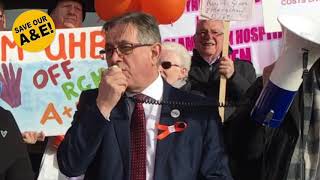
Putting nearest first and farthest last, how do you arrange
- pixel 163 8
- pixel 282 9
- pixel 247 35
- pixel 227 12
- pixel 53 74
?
pixel 227 12 < pixel 53 74 < pixel 163 8 < pixel 282 9 < pixel 247 35

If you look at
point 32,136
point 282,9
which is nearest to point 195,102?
point 32,136

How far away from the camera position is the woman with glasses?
4203mm

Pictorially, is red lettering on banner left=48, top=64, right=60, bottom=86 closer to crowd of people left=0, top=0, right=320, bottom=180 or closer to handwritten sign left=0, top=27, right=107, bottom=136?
handwritten sign left=0, top=27, right=107, bottom=136

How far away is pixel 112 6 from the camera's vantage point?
16.2 feet

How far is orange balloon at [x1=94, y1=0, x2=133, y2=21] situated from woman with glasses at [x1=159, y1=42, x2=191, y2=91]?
747 millimetres

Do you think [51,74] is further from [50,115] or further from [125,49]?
[125,49]

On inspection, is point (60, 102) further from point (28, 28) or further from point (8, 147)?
point (8, 147)

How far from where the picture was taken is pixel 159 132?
2.66 m

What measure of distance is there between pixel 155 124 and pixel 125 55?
1.04 ft

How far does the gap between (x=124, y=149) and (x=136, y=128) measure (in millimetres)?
107

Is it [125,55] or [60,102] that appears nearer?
[125,55]

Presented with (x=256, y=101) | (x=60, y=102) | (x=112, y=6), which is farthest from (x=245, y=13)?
(x=256, y=101)

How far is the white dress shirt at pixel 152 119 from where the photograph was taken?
264 centimetres

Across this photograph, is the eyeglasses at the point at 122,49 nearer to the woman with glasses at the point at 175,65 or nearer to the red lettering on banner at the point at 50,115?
the woman with glasses at the point at 175,65
